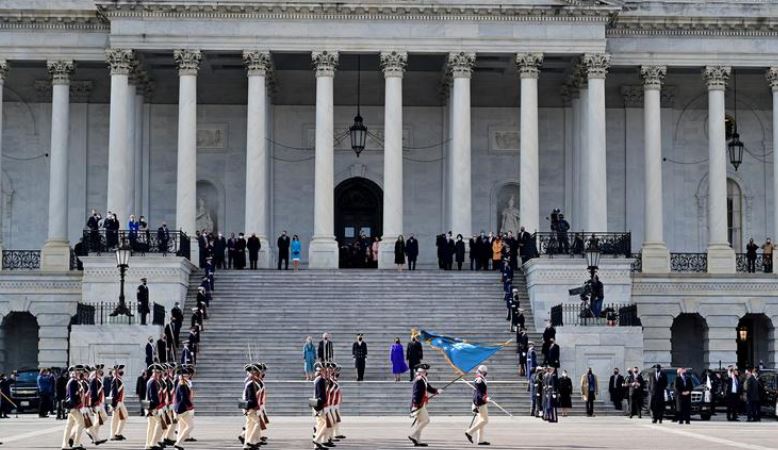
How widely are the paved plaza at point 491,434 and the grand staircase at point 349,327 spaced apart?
1730 mm

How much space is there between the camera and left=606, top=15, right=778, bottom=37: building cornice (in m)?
64.3

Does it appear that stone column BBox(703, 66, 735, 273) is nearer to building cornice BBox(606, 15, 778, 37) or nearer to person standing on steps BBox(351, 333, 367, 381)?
building cornice BBox(606, 15, 778, 37)

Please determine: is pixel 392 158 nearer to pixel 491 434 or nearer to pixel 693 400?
pixel 693 400

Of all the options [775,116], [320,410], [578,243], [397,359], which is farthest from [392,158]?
[320,410]

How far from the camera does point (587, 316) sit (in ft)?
173

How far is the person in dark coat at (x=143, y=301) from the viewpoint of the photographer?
51.7 metres

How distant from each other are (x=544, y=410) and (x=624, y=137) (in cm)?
2604

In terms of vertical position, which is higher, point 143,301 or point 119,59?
point 119,59

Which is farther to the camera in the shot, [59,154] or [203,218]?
[203,218]

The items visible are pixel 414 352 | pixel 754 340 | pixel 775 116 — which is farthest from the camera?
pixel 775 116

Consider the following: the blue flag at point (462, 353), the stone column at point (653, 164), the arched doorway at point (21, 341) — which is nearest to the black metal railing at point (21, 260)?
the arched doorway at point (21, 341)

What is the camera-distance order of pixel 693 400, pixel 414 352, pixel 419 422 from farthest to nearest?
1. pixel 414 352
2. pixel 693 400
3. pixel 419 422

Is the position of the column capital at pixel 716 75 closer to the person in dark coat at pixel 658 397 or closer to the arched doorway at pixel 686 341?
the arched doorway at pixel 686 341

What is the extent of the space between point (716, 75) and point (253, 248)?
2057 centimetres
